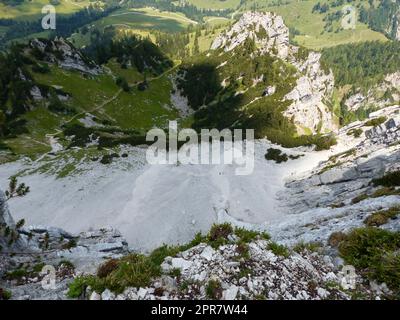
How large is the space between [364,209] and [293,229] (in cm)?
562

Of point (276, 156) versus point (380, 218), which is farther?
point (276, 156)

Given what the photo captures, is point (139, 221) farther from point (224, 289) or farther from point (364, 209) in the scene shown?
point (224, 289)

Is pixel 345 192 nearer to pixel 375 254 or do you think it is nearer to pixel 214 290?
pixel 375 254

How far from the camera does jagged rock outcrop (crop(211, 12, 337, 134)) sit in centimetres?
10169

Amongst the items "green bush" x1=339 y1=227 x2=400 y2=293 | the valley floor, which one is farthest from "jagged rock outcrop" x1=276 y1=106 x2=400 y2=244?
"green bush" x1=339 y1=227 x2=400 y2=293

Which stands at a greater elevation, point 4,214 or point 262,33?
point 262,33

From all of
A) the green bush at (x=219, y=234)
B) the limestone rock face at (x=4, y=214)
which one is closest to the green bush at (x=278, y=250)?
the green bush at (x=219, y=234)

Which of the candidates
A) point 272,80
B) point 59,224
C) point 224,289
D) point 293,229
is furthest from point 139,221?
point 272,80

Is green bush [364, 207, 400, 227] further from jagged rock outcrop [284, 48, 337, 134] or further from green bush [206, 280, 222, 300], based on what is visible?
jagged rock outcrop [284, 48, 337, 134]

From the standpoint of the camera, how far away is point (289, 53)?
445ft

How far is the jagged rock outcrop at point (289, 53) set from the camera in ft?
334

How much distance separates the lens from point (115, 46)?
5541 inches

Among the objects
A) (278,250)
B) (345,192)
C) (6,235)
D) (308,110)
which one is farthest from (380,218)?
(308,110)

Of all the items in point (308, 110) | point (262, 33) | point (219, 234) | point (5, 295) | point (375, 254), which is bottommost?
point (5, 295)
